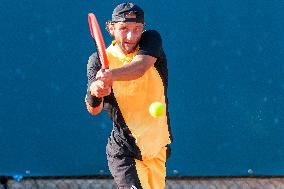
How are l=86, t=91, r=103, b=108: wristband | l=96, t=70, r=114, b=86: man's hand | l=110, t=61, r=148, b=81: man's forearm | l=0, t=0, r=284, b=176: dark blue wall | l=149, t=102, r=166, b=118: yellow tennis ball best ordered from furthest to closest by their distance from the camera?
l=0, t=0, r=284, b=176: dark blue wall → l=86, t=91, r=103, b=108: wristband → l=149, t=102, r=166, b=118: yellow tennis ball → l=110, t=61, r=148, b=81: man's forearm → l=96, t=70, r=114, b=86: man's hand

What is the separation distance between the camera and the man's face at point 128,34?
12.8 feet

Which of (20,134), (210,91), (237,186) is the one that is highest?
(210,91)

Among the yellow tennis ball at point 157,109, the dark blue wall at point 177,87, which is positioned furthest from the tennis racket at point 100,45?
the dark blue wall at point 177,87


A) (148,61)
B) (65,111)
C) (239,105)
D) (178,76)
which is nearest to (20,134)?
(65,111)

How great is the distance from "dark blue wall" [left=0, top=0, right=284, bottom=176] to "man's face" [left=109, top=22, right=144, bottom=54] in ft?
5.03

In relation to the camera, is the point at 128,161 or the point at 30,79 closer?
the point at 128,161

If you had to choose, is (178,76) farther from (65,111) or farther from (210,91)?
(65,111)

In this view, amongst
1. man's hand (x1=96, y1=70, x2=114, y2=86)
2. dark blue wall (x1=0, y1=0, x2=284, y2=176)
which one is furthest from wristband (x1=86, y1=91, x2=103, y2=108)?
dark blue wall (x1=0, y1=0, x2=284, y2=176)

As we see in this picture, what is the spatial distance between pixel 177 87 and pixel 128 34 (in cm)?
174

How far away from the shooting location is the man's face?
153 inches

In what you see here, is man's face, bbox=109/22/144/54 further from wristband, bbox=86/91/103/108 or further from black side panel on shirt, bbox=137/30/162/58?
wristband, bbox=86/91/103/108

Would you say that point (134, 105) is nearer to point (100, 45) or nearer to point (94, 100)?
point (94, 100)

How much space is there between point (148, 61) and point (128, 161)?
0.58 meters

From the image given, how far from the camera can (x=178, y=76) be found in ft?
18.3
